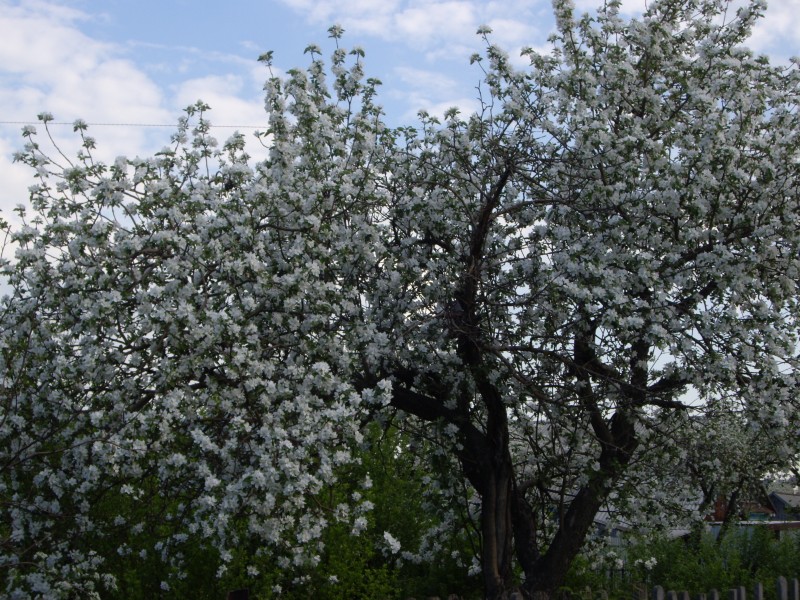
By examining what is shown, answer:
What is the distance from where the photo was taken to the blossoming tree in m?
7.64

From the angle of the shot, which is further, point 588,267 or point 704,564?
point 704,564

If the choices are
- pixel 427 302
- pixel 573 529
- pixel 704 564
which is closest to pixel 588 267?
pixel 427 302

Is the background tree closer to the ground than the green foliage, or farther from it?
farther from it

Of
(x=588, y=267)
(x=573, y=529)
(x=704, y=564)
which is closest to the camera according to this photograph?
(x=588, y=267)

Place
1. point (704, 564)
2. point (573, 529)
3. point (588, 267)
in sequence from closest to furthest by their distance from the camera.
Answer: point (588, 267) → point (573, 529) → point (704, 564)

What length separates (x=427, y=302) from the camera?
9844 mm

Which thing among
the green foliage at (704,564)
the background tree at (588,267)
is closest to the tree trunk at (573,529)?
the background tree at (588,267)

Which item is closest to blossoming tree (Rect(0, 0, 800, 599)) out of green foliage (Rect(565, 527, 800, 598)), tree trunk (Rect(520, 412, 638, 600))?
tree trunk (Rect(520, 412, 638, 600))

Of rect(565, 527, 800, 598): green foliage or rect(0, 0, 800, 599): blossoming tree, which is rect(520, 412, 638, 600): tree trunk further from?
rect(565, 527, 800, 598): green foliage

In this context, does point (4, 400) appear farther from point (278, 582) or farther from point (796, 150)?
point (796, 150)

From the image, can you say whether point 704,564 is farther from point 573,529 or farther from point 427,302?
point 427,302

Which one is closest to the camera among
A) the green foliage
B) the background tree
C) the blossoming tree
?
the blossoming tree

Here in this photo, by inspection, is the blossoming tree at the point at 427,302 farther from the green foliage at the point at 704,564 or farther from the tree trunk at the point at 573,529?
the green foliage at the point at 704,564

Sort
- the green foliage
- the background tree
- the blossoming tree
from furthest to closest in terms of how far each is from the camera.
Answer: the green foliage
the background tree
the blossoming tree
